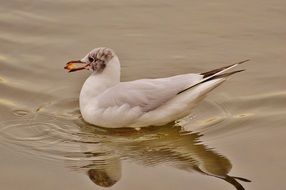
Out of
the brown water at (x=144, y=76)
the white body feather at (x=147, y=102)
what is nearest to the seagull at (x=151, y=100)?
the white body feather at (x=147, y=102)

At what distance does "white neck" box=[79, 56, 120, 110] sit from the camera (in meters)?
5.60

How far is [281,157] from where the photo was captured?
502cm

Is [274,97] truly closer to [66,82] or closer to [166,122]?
[166,122]

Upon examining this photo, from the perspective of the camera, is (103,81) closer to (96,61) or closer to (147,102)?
(96,61)

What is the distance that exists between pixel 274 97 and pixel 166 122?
3.06 feet

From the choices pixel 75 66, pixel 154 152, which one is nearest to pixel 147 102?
pixel 154 152

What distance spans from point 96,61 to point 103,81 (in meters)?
A: 0.16

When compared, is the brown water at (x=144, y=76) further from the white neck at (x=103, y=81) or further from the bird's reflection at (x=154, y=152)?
the white neck at (x=103, y=81)

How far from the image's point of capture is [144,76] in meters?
6.30

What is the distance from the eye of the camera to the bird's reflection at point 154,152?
483 cm

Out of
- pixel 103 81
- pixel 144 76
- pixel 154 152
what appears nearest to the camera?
pixel 154 152

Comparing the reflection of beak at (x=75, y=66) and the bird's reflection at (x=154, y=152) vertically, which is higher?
the reflection of beak at (x=75, y=66)

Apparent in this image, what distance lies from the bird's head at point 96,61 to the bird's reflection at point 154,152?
44 centimetres

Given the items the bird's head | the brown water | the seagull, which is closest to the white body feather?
the seagull
